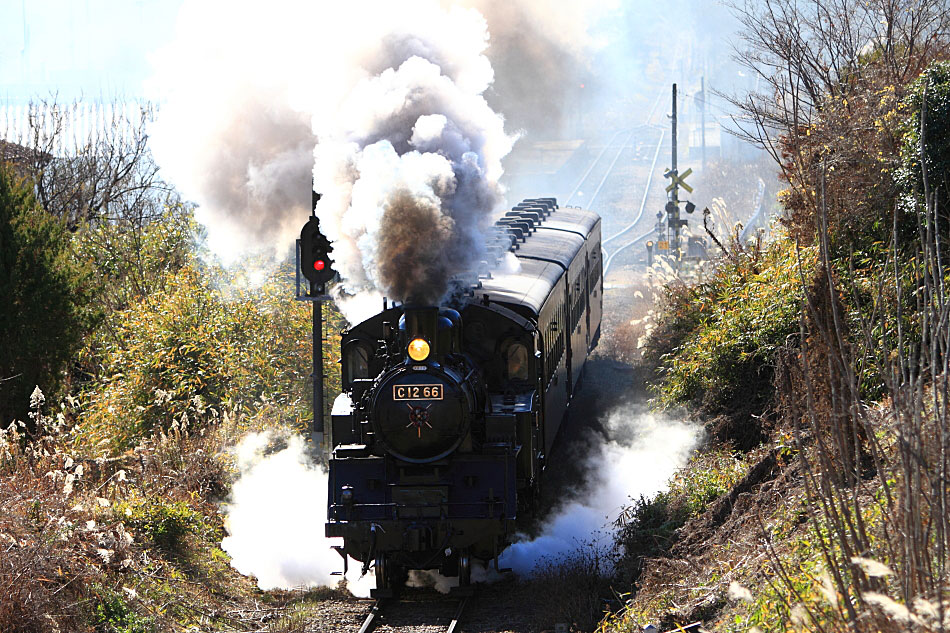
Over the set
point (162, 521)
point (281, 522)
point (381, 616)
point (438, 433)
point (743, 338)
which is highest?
point (743, 338)

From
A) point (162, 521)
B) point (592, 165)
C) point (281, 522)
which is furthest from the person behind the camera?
point (592, 165)

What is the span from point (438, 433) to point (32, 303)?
479 inches

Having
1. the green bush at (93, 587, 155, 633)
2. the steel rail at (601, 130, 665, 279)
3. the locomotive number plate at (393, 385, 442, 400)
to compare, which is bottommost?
the green bush at (93, 587, 155, 633)

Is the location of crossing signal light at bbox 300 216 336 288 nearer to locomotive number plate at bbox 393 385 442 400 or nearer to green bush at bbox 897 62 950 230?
locomotive number plate at bbox 393 385 442 400

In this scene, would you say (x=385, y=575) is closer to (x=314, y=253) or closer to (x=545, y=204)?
(x=314, y=253)

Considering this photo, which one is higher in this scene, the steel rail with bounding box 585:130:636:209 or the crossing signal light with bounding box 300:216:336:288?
the steel rail with bounding box 585:130:636:209

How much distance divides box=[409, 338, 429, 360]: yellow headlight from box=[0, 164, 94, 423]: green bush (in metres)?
11.5

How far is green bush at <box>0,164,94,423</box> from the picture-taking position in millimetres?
18047

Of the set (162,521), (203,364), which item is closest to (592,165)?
A: (203,364)

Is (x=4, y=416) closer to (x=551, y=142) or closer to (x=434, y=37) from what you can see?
(x=434, y=37)

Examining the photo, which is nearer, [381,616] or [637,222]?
[381,616]

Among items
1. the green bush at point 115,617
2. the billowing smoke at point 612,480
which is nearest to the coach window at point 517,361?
the billowing smoke at point 612,480

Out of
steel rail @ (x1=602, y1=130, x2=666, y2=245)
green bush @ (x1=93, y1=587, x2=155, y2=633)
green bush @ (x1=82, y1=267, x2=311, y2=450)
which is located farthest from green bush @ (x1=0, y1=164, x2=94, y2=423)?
steel rail @ (x1=602, y1=130, x2=666, y2=245)

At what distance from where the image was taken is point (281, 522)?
11.3 meters
